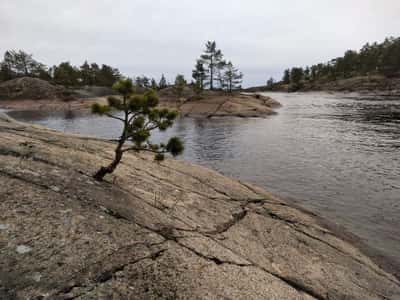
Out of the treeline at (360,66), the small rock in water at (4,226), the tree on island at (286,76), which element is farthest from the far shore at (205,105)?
the tree on island at (286,76)

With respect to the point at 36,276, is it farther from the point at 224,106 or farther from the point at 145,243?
the point at 224,106

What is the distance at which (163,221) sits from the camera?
239 inches

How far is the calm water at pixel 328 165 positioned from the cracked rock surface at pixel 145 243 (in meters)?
2.52

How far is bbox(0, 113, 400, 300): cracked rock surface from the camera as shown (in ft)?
12.3

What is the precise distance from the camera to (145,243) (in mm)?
4816

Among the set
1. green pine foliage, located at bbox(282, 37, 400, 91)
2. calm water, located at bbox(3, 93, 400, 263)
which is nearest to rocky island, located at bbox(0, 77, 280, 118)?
calm water, located at bbox(3, 93, 400, 263)

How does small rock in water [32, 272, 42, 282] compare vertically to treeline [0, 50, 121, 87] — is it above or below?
below

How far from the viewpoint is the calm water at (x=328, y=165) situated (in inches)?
406

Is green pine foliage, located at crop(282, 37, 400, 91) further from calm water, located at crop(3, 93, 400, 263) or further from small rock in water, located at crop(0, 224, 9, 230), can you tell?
small rock in water, located at crop(0, 224, 9, 230)

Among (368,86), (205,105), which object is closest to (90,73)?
(205,105)

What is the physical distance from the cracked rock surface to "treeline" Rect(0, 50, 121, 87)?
87.9 metres

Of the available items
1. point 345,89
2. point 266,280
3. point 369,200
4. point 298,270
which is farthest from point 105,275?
point 345,89

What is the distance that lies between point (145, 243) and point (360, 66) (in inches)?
6410

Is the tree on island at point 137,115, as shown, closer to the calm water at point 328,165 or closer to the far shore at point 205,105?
the calm water at point 328,165
